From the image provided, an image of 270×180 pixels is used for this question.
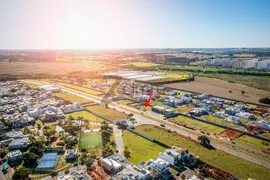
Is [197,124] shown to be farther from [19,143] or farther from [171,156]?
[19,143]

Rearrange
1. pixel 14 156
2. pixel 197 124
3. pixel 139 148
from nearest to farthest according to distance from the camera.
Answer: pixel 14 156
pixel 139 148
pixel 197 124

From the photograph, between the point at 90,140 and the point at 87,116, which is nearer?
the point at 90,140

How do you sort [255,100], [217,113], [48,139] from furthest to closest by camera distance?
[255,100], [217,113], [48,139]

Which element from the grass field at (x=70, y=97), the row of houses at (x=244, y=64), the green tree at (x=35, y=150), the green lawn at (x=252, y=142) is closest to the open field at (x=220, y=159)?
the green lawn at (x=252, y=142)

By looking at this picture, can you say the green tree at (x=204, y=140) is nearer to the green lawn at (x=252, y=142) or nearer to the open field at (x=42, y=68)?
the green lawn at (x=252, y=142)

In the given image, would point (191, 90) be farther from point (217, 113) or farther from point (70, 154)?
point (70, 154)

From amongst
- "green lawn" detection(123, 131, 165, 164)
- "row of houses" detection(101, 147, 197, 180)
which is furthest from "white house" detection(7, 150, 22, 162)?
"green lawn" detection(123, 131, 165, 164)

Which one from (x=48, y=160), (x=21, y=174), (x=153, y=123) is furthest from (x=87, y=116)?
(x=21, y=174)

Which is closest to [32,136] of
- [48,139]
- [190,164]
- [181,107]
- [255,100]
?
[48,139]
